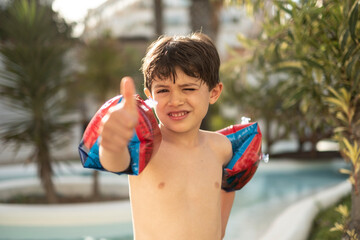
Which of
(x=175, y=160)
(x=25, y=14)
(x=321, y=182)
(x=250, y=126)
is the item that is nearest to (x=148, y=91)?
(x=175, y=160)

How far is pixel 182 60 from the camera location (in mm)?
1629

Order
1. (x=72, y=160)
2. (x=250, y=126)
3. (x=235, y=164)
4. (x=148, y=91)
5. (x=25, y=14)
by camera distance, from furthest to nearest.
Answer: (x=72, y=160)
(x=25, y=14)
(x=250, y=126)
(x=235, y=164)
(x=148, y=91)

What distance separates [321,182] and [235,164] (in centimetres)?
888

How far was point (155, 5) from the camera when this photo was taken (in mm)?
8961


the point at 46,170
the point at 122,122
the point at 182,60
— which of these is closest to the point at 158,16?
the point at 46,170

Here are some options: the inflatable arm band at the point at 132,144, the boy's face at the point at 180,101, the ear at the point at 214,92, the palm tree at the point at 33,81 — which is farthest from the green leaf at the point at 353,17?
the palm tree at the point at 33,81

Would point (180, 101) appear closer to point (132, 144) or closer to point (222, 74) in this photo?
point (132, 144)

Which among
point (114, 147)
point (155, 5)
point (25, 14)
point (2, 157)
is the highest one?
point (155, 5)

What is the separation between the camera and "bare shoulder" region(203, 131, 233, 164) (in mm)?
1959

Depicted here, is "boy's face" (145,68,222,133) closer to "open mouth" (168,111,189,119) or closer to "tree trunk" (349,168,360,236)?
"open mouth" (168,111,189,119)

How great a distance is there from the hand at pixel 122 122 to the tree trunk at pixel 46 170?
5.32 metres

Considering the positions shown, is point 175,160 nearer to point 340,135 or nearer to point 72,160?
point 340,135

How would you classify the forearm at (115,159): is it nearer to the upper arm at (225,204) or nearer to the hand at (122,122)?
the hand at (122,122)

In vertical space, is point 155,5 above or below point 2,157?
above
